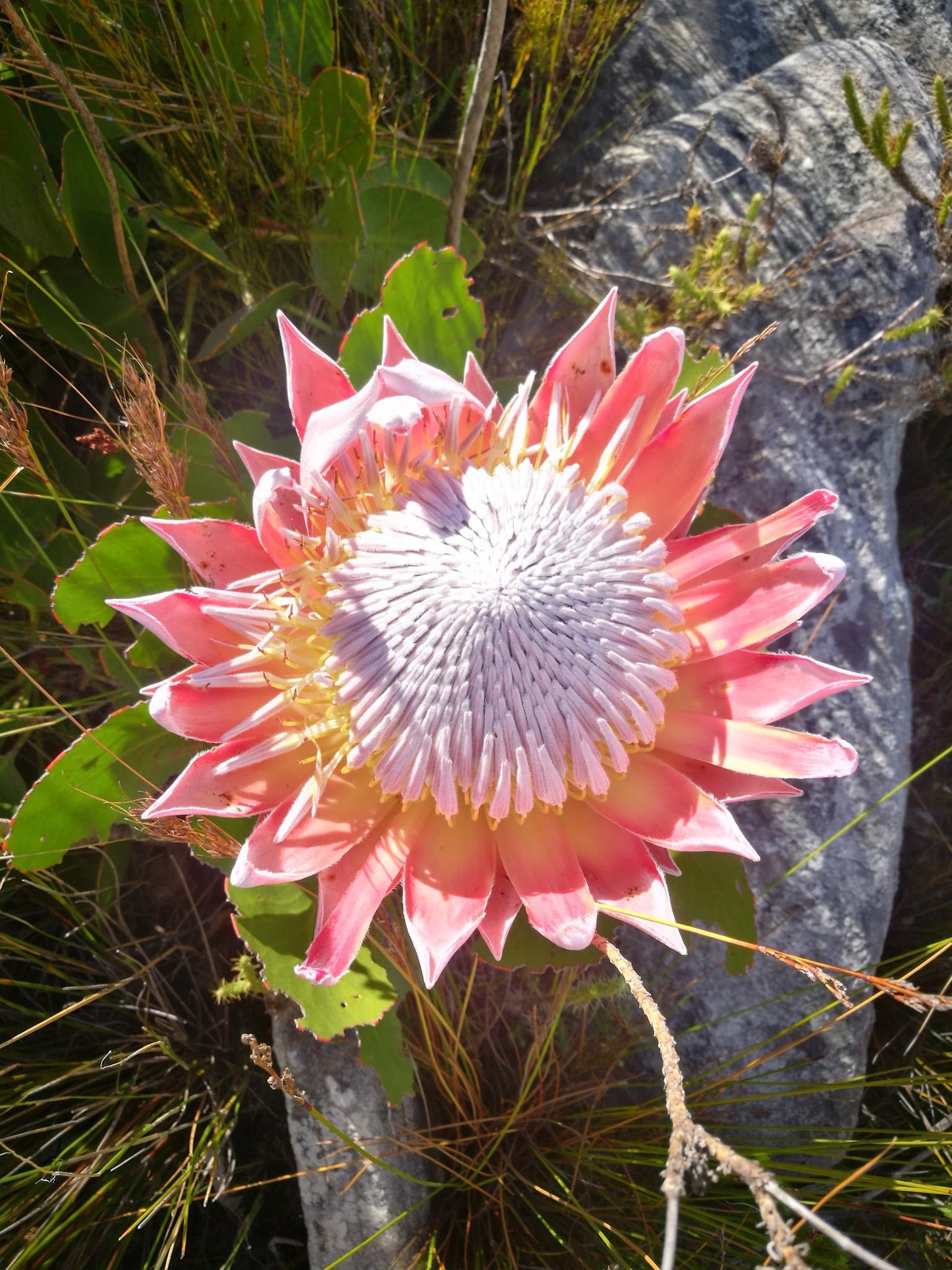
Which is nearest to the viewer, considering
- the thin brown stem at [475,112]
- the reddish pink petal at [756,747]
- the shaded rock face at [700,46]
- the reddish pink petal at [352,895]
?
the reddish pink petal at [352,895]

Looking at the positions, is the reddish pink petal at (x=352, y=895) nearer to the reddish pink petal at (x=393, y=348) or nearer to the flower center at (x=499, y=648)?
the flower center at (x=499, y=648)

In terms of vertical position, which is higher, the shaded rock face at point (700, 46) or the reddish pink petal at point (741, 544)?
the shaded rock face at point (700, 46)

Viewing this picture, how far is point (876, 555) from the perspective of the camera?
85.0 inches

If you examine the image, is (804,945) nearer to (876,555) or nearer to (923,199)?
(876,555)

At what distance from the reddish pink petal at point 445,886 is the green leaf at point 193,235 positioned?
4.60 feet

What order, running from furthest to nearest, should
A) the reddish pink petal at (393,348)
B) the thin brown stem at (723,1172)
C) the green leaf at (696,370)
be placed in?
the green leaf at (696,370) → the reddish pink petal at (393,348) → the thin brown stem at (723,1172)

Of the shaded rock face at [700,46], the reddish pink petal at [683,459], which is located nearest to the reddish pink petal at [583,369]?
the reddish pink petal at [683,459]

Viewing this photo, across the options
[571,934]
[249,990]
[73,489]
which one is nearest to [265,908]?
[249,990]

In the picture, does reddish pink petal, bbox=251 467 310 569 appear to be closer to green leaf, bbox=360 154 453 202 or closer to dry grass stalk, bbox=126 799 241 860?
dry grass stalk, bbox=126 799 241 860

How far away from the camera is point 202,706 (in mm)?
1384

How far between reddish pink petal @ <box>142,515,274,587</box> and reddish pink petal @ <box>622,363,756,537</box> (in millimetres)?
660

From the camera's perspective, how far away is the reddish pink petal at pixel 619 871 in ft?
4.27

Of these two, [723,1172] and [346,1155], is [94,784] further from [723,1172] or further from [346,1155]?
[723,1172]

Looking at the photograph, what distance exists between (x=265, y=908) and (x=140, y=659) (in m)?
0.54
